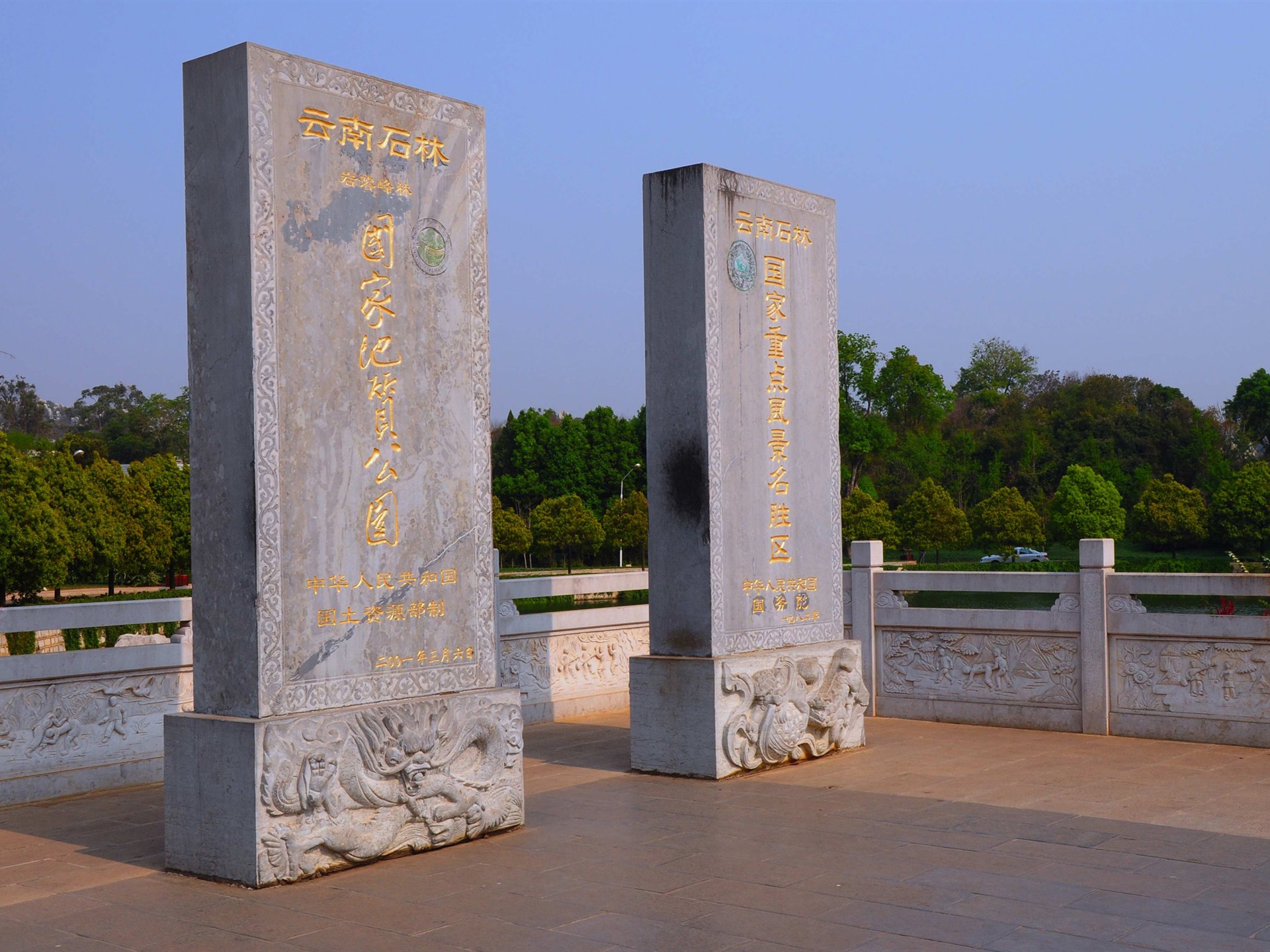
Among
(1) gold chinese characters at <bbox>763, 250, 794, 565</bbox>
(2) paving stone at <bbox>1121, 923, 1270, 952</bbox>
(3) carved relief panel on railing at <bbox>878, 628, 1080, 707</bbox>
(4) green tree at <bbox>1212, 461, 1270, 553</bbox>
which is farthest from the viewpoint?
(4) green tree at <bbox>1212, 461, 1270, 553</bbox>

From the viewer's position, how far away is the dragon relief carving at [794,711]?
6520 millimetres

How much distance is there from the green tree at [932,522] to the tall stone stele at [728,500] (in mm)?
28319

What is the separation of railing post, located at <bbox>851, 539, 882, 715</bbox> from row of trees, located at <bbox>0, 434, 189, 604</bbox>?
707 inches

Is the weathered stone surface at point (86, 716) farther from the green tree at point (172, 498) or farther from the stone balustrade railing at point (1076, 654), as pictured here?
the green tree at point (172, 498)

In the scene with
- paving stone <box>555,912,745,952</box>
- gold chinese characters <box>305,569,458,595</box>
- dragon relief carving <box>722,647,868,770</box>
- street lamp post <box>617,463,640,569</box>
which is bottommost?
paving stone <box>555,912,745,952</box>

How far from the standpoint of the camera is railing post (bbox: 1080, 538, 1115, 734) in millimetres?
7500

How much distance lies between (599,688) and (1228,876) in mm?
5104

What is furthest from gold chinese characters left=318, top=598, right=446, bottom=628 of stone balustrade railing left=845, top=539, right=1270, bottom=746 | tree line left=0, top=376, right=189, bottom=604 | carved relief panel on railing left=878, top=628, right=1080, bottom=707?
tree line left=0, top=376, right=189, bottom=604

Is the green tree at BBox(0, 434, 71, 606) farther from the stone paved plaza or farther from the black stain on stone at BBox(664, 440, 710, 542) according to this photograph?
the black stain on stone at BBox(664, 440, 710, 542)

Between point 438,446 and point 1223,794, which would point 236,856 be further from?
point 1223,794

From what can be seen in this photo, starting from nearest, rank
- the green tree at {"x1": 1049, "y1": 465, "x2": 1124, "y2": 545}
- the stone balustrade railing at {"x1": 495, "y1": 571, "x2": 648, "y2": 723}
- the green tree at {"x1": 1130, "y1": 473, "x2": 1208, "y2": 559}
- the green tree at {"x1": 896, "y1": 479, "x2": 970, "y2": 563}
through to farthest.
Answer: the stone balustrade railing at {"x1": 495, "y1": 571, "x2": 648, "y2": 723}
the green tree at {"x1": 1130, "y1": 473, "x2": 1208, "y2": 559}
the green tree at {"x1": 1049, "y1": 465, "x2": 1124, "y2": 545}
the green tree at {"x1": 896, "y1": 479, "x2": 970, "y2": 563}

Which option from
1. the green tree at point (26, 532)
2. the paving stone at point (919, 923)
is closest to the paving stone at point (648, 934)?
the paving stone at point (919, 923)

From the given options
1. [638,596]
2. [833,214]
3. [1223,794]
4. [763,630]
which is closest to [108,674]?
[763,630]

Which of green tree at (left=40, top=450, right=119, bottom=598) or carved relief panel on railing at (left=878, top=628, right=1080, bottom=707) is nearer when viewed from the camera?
carved relief panel on railing at (left=878, top=628, right=1080, bottom=707)
